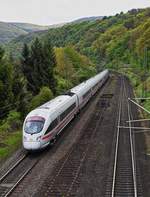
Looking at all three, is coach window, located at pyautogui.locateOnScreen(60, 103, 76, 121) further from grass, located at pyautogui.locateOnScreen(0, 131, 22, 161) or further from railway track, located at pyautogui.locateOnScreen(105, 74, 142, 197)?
railway track, located at pyautogui.locateOnScreen(105, 74, 142, 197)

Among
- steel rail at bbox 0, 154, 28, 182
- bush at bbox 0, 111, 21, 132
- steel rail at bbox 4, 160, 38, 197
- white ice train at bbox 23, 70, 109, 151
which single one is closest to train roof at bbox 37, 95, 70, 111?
white ice train at bbox 23, 70, 109, 151

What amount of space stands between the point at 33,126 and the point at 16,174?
5.21m

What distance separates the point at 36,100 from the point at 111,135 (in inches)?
754

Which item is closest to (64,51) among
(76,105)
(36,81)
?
(36,81)

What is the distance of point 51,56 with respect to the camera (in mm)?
66062

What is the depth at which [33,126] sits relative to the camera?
2867 cm

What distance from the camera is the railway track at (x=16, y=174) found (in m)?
22.0

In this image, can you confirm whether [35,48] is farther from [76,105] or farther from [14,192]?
[14,192]

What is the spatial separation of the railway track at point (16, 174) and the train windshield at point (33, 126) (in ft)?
6.96

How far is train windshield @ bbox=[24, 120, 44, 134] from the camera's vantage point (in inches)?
1115

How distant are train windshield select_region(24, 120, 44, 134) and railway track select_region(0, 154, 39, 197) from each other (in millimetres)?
2122

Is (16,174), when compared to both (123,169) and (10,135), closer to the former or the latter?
(123,169)

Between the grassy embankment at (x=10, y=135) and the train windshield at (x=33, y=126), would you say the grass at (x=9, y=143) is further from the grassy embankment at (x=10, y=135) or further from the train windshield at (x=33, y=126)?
the train windshield at (x=33, y=126)

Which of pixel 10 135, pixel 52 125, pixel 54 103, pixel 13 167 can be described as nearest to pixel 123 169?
pixel 52 125
